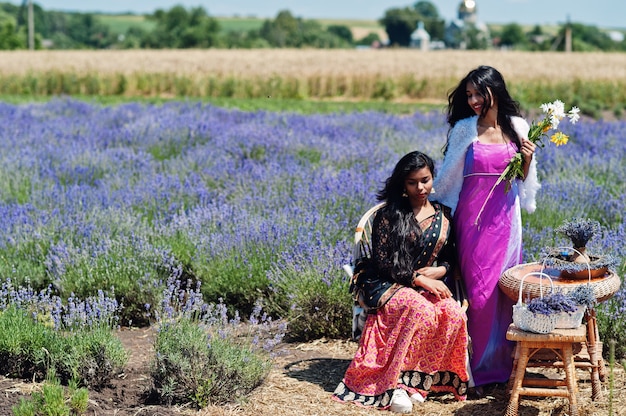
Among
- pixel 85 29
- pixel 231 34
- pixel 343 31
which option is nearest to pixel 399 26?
pixel 343 31

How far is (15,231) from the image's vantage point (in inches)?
245

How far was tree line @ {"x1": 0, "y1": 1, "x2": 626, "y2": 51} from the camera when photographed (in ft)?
236

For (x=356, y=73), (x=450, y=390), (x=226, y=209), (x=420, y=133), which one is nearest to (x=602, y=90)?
(x=356, y=73)

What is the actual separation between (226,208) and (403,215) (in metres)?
2.38

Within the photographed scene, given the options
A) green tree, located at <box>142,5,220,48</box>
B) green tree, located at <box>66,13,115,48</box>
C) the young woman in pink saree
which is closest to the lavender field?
the young woman in pink saree

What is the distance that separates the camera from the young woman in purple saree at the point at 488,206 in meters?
4.43

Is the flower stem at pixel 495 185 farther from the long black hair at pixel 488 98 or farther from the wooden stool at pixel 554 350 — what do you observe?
the wooden stool at pixel 554 350

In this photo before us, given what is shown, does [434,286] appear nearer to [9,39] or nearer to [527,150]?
[527,150]

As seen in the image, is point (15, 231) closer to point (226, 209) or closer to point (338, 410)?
point (226, 209)

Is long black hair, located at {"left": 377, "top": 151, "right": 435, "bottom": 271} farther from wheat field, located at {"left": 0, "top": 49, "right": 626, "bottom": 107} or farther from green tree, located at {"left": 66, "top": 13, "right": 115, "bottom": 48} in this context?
green tree, located at {"left": 66, "top": 13, "right": 115, "bottom": 48}

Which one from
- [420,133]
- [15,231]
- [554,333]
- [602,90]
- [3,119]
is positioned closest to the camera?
[554,333]

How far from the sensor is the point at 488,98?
441 cm

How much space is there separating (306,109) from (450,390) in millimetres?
17600


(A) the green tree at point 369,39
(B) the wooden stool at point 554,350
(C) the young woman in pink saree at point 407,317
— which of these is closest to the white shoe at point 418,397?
(C) the young woman in pink saree at point 407,317
